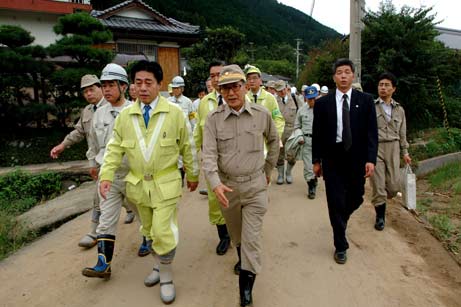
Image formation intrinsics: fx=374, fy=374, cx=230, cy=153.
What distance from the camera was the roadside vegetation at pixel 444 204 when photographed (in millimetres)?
5094

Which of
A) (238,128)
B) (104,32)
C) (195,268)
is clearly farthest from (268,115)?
(104,32)

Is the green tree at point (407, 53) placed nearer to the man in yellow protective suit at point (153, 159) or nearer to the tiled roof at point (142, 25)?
the tiled roof at point (142, 25)

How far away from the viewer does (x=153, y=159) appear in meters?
3.22

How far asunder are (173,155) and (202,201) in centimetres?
304

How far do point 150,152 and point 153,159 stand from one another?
65mm

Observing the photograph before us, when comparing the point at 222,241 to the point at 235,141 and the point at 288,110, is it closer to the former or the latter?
the point at 235,141

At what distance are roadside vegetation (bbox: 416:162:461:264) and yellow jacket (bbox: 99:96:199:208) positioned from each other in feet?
11.2

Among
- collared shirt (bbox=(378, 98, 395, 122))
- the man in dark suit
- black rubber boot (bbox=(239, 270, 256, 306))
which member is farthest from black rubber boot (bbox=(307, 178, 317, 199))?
black rubber boot (bbox=(239, 270, 256, 306))

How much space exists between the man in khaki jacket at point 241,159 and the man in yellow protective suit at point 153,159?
0.36 metres

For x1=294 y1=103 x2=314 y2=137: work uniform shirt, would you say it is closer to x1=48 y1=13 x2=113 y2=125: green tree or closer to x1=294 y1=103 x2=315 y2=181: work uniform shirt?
x1=294 y1=103 x2=315 y2=181: work uniform shirt

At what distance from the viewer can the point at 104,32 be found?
35.9ft

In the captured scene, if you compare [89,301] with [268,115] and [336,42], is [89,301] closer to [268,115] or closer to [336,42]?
[268,115]

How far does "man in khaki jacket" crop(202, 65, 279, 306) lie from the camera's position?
313 centimetres

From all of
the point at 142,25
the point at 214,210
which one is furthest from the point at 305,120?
the point at 142,25
